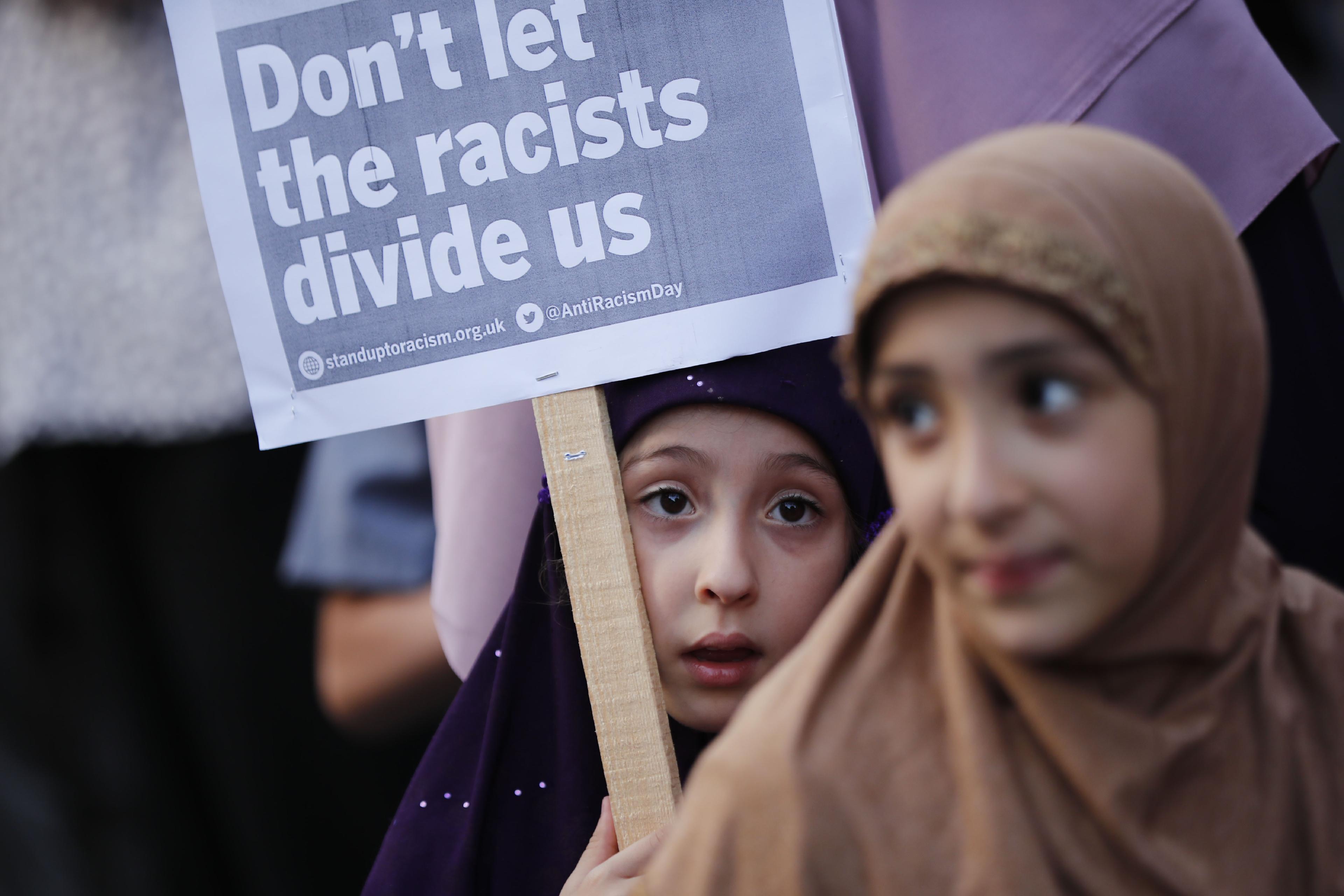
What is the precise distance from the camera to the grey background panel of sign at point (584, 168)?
→ 132cm

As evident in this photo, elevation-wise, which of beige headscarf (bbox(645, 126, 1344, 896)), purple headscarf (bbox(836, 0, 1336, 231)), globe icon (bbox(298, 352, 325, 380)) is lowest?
beige headscarf (bbox(645, 126, 1344, 896))

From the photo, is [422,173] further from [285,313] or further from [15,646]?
[15,646]

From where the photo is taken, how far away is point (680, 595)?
1328mm

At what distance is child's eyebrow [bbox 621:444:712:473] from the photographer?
1.35 meters

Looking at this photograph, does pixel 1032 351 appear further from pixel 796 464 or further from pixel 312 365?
pixel 312 365

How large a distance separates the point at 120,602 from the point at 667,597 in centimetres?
174

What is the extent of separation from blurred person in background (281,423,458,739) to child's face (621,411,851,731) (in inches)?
37.9

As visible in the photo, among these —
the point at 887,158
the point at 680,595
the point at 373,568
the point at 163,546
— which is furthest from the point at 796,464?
the point at 163,546

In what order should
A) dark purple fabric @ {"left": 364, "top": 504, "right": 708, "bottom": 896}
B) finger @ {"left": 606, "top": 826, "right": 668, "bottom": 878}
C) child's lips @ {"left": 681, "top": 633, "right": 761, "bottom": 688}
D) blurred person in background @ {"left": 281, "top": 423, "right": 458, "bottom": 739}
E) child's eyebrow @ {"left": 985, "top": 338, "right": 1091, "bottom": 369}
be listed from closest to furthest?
child's eyebrow @ {"left": 985, "top": 338, "right": 1091, "bottom": 369}, finger @ {"left": 606, "top": 826, "right": 668, "bottom": 878}, child's lips @ {"left": 681, "top": 633, "right": 761, "bottom": 688}, dark purple fabric @ {"left": 364, "top": 504, "right": 708, "bottom": 896}, blurred person in background @ {"left": 281, "top": 423, "right": 458, "bottom": 739}

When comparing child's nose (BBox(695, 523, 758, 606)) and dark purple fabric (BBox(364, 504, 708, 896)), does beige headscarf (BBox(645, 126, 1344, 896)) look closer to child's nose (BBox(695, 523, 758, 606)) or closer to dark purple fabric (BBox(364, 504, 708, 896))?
child's nose (BBox(695, 523, 758, 606))

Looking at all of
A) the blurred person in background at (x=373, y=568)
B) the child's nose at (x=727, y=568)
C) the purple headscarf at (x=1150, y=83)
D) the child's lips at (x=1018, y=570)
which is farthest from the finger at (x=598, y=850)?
the blurred person in background at (x=373, y=568)

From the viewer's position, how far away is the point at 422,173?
4.42ft

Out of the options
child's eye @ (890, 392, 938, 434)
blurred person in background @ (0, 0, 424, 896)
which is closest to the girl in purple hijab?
child's eye @ (890, 392, 938, 434)

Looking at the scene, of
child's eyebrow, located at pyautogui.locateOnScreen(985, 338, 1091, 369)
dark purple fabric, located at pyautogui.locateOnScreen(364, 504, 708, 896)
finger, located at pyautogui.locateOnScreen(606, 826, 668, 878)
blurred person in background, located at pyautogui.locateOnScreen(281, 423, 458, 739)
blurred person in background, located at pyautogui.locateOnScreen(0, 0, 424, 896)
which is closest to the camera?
child's eyebrow, located at pyautogui.locateOnScreen(985, 338, 1091, 369)
